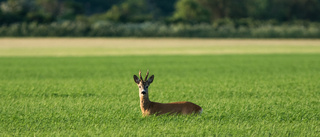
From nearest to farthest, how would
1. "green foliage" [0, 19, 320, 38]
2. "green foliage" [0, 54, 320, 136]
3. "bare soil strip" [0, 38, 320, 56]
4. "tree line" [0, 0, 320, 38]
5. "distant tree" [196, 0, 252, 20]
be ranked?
"green foliage" [0, 54, 320, 136], "bare soil strip" [0, 38, 320, 56], "green foliage" [0, 19, 320, 38], "tree line" [0, 0, 320, 38], "distant tree" [196, 0, 252, 20]

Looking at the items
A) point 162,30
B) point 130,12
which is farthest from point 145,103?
point 130,12

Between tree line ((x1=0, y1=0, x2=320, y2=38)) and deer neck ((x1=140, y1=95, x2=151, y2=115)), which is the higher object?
tree line ((x1=0, y1=0, x2=320, y2=38))

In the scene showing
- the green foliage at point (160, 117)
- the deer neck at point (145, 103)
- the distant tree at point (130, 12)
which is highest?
the distant tree at point (130, 12)

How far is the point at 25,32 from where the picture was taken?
6094 centimetres

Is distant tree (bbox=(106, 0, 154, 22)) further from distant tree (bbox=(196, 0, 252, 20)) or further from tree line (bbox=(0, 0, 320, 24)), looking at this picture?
distant tree (bbox=(196, 0, 252, 20))

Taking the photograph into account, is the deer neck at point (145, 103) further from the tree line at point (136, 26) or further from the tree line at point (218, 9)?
the tree line at point (218, 9)

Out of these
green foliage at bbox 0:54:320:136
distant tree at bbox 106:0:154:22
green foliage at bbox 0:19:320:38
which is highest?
distant tree at bbox 106:0:154:22

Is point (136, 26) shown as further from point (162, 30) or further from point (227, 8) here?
point (227, 8)

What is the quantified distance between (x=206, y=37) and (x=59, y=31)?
19.4 meters

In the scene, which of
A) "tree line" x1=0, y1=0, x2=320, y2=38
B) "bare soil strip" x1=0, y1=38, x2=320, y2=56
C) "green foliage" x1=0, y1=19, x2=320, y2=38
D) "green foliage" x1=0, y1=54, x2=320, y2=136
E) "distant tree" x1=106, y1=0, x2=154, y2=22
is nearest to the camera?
"green foliage" x1=0, y1=54, x2=320, y2=136

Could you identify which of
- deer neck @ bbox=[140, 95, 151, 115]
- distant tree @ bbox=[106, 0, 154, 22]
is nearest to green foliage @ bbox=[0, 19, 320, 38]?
distant tree @ bbox=[106, 0, 154, 22]

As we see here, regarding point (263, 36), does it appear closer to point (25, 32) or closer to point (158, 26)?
point (158, 26)

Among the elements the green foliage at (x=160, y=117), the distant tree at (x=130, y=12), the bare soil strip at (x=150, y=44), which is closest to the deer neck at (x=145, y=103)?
the green foliage at (x=160, y=117)

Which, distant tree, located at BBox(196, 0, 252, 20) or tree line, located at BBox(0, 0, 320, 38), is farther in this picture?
distant tree, located at BBox(196, 0, 252, 20)
